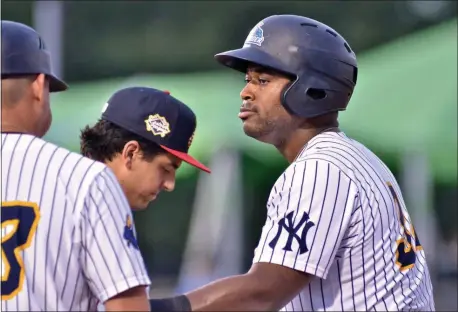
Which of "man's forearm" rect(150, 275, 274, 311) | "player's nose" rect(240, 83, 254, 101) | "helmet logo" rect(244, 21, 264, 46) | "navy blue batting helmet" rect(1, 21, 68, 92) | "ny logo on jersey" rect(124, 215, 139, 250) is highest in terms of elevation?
"navy blue batting helmet" rect(1, 21, 68, 92)

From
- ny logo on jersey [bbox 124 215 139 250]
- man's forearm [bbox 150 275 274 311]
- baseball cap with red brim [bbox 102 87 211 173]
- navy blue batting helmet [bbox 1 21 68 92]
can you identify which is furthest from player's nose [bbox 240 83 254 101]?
ny logo on jersey [bbox 124 215 139 250]

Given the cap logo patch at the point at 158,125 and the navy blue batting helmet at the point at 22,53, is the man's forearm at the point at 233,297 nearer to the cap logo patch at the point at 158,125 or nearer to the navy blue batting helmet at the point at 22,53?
the cap logo patch at the point at 158,125

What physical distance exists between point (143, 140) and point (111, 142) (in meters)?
0.17

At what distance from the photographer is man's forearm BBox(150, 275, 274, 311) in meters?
4.34

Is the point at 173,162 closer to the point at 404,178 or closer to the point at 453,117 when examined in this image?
the point at 453,117

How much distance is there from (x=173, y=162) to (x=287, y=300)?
82 centimetres

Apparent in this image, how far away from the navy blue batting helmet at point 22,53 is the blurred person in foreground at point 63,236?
269 mm

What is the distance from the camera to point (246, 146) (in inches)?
629

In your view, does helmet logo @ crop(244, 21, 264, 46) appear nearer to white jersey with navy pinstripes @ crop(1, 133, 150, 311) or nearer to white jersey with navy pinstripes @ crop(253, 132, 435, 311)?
white jersey with navy pinstripes @ crop(253, 132, 435, 311)

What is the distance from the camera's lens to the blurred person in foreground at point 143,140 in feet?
15.1

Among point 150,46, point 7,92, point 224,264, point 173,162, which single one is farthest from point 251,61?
point 150,46

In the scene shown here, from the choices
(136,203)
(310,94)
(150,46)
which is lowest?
(150,46)

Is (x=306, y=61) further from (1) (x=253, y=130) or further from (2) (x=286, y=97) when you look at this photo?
(1) (x=253, y=130)

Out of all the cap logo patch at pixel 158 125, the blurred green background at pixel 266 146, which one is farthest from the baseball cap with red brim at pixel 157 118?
Result: the blurred green background at pixel 266 146
